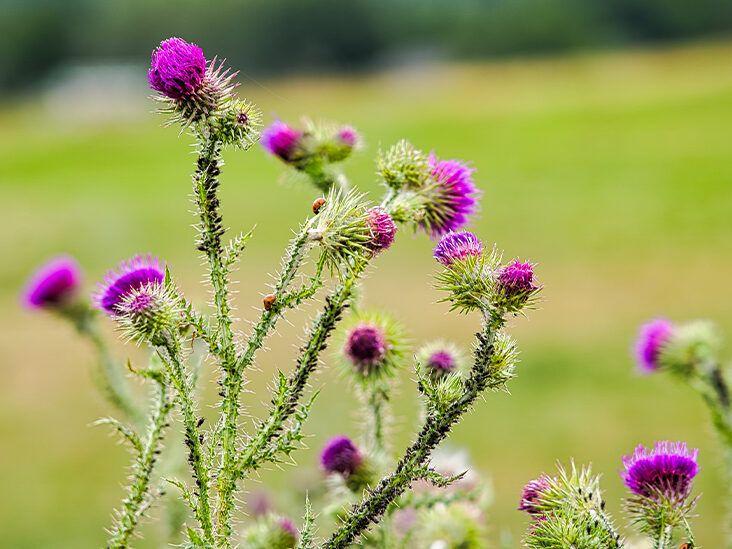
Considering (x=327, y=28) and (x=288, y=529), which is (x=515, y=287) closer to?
(x=288, y=529)

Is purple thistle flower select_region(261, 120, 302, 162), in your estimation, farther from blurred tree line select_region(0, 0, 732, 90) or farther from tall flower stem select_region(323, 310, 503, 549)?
blurred tree line select_region(0, 0, 732, 90)

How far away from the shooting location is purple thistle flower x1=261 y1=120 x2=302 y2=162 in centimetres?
188

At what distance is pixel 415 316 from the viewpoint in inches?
632

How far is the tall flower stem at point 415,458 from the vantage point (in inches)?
47.0

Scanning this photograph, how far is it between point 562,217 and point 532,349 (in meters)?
8.50

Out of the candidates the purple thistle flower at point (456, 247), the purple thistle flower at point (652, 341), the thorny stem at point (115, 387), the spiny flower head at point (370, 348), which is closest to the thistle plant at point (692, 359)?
the purple thistle flower at point (652, 341)

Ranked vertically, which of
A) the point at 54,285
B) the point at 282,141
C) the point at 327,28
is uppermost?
the point at 327,28

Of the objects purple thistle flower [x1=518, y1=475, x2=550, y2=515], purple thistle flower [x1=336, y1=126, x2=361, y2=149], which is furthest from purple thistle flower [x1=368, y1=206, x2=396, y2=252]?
purple thistle flower [x1=336, y1=126, x2=361, y2=149]

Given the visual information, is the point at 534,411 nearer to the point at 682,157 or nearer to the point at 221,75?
the point at 221,75

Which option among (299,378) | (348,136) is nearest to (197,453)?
(299,378)

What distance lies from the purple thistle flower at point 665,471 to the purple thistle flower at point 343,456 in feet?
1.65

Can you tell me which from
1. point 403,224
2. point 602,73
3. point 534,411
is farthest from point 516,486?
point 602,73

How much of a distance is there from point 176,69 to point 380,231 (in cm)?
37

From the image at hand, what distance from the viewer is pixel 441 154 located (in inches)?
1050
